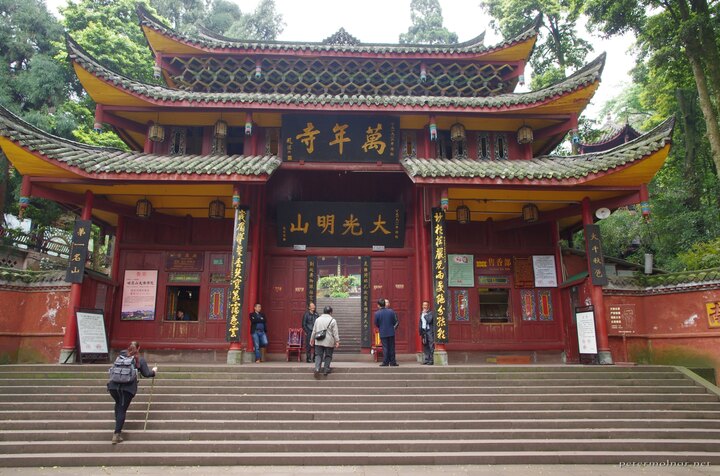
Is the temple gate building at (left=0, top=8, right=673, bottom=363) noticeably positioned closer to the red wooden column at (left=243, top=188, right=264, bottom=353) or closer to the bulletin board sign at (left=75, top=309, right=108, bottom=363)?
the red wooden column at (left=243, top=188, right=264, bottom=353)

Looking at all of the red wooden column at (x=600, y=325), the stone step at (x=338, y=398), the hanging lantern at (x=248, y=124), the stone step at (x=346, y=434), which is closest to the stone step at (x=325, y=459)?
the stone step at (x=346, y=434)

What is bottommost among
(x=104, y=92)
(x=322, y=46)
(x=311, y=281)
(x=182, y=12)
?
(x=311, y=281)

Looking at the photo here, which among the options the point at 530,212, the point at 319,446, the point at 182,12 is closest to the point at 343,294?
the point at 530,212

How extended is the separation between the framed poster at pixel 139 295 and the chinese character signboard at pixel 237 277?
9.56ft

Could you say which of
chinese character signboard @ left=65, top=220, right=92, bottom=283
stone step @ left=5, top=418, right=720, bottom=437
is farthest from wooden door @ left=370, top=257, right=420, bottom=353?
chinese character signboard @ left=65, top=220, right=92, bottom=283

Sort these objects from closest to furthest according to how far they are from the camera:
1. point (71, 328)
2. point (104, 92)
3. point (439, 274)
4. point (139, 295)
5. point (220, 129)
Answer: point (71, 328) < point (439, 274) < point (104, 92) < point (139, 295) < point (220, 129)

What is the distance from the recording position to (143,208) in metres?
11.2

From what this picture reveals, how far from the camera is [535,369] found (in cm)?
868

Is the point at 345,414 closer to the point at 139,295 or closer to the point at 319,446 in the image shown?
the point at 319,446

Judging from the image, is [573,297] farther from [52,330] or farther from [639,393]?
[52,330]

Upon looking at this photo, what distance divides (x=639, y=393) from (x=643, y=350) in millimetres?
3280

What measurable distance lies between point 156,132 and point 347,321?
35.2 feet

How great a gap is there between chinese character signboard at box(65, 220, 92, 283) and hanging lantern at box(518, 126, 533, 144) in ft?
35.4

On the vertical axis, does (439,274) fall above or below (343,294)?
below
